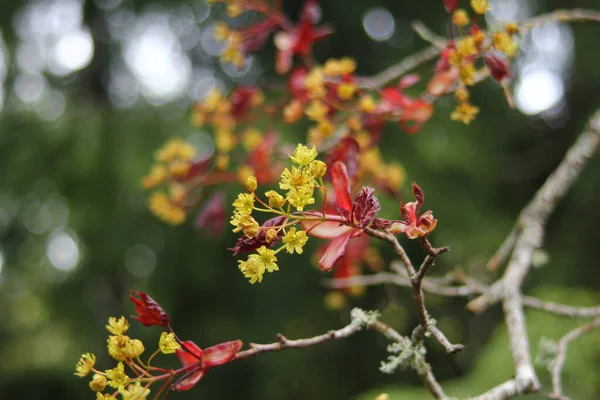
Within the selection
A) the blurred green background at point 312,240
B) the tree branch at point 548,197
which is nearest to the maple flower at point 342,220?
the tree branch at point 548,197

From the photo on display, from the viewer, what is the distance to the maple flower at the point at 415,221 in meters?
0.45

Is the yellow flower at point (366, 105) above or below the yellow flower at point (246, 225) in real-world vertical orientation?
above

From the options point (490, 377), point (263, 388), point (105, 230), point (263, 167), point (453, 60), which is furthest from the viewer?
point (263, 388)

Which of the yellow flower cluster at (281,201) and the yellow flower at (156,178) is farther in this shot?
the yellow flower at (156,178)

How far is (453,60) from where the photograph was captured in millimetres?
667

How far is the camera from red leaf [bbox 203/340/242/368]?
1.62 feet

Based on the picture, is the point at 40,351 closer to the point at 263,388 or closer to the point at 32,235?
the point at 32,235

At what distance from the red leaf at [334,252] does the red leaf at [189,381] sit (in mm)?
148

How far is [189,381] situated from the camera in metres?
0.50

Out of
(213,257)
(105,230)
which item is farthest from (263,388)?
(105,230)

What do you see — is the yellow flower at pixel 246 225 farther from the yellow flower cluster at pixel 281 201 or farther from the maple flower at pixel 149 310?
the maple flower at pixel 149 310

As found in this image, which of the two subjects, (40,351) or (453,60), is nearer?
(453,60)

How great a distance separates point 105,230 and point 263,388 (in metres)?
0.86

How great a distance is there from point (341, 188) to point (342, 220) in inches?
1.3
